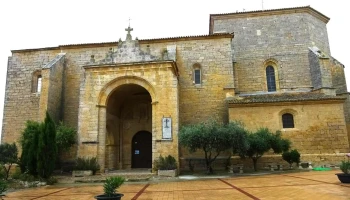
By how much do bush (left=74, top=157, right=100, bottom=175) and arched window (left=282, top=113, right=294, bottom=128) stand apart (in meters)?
11.8

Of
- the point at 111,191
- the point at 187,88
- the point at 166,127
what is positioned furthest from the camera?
the point at 187,88

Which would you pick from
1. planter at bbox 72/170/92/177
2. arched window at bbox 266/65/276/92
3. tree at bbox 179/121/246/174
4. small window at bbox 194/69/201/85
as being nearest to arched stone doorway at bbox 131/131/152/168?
small window at bbox 194/69/201/85

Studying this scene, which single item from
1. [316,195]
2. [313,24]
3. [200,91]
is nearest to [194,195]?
[316,195]

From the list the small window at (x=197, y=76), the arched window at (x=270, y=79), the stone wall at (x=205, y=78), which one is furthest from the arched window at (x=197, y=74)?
the arched window at (x=270, y=79)

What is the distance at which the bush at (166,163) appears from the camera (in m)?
13.6

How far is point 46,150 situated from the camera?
13297 millimetres

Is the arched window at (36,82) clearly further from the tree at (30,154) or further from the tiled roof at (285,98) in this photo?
the tiled roof at (285,98)

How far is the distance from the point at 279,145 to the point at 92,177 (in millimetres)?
10187

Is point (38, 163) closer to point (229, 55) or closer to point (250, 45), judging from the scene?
point (229, 55)

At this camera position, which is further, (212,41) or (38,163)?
(212,41)

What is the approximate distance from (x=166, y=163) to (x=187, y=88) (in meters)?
6.98

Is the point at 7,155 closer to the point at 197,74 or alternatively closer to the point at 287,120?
the point at 197,74

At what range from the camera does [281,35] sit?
851 inches

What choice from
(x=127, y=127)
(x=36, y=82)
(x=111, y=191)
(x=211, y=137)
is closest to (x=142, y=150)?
(x=127, y=127)
